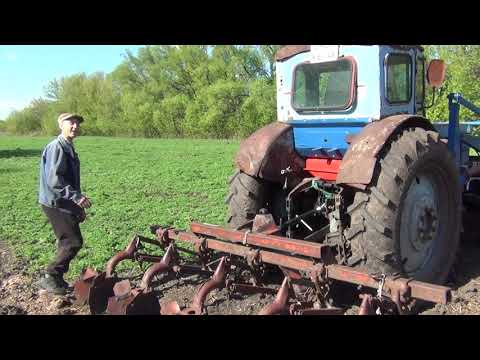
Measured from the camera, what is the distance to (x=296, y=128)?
4.84 m

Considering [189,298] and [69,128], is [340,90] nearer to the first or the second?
[189,298]

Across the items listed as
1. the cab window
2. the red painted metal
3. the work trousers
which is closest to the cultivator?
the work trousers

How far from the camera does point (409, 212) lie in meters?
4.20

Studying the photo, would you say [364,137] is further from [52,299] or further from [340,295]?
[52,299]

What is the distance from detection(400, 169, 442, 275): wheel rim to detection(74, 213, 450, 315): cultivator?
1.66ft

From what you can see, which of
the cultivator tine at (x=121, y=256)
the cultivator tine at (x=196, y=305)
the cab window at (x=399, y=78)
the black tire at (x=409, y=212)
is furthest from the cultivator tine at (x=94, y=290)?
the cab window at (x=399, y=78)

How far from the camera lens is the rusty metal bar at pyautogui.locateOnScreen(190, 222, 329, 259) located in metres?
3.62

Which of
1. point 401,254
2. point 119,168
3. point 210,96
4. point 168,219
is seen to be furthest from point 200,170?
point 210,96

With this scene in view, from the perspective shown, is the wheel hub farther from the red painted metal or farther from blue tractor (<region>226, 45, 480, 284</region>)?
the red painted metal

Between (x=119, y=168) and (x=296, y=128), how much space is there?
11954mm

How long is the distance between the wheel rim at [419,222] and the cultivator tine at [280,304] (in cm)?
120

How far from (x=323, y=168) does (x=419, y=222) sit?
3.42 feet

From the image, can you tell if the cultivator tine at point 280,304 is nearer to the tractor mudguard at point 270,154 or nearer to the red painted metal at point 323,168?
the tractor mudguard at point 270,154

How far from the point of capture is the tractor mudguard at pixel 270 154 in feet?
15.1
